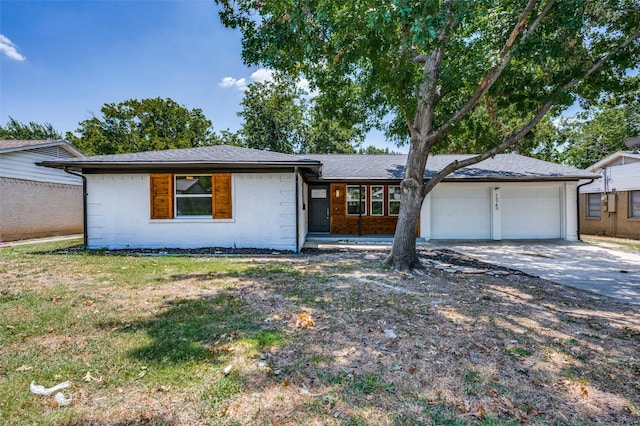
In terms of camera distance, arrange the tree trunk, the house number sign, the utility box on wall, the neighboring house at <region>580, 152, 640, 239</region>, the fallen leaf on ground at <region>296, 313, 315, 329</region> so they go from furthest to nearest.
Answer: the house number sign < the utility box on wall < the neighboring house at <region>580, 152, 640, 239</region> < the tree trunk < the fallen leaf on ground at <region>296, 313, 315, 329</region>

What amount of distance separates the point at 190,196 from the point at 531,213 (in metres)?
13.1

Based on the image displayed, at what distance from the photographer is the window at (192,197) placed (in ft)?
31.6

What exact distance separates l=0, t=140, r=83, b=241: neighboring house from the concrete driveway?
15.9 metres

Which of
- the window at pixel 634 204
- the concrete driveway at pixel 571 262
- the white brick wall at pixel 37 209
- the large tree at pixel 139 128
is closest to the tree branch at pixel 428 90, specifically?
the concrete driveway at pixel 571 262

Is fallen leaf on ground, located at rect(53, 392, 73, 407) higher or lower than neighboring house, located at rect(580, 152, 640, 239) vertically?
lower

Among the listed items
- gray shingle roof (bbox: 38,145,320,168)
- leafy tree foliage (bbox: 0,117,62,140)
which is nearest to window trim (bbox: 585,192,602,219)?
gray shingle roof (bbox: 38,145,320,168)

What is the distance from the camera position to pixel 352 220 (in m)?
13.2

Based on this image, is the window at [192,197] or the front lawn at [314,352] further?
the window at [192,197]

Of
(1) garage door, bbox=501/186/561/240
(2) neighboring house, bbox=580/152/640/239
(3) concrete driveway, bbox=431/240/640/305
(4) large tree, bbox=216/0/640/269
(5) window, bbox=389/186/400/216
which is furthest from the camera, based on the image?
(5) window, bbox=389/186/400/216

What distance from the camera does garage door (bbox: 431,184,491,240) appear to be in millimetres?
12633

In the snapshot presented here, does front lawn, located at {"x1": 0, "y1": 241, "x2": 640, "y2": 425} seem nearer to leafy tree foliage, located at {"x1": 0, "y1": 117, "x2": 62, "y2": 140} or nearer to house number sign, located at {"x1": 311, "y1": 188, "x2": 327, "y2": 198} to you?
house number sign, located at {"x1": 311, "y1": 188, "x2": 327, "y2": 198}

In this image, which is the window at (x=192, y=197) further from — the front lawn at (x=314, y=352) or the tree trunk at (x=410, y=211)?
the tree trunk at (x=410, y=211)

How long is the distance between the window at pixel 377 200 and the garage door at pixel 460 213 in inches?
80.8

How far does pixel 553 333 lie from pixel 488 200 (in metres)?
10.2
